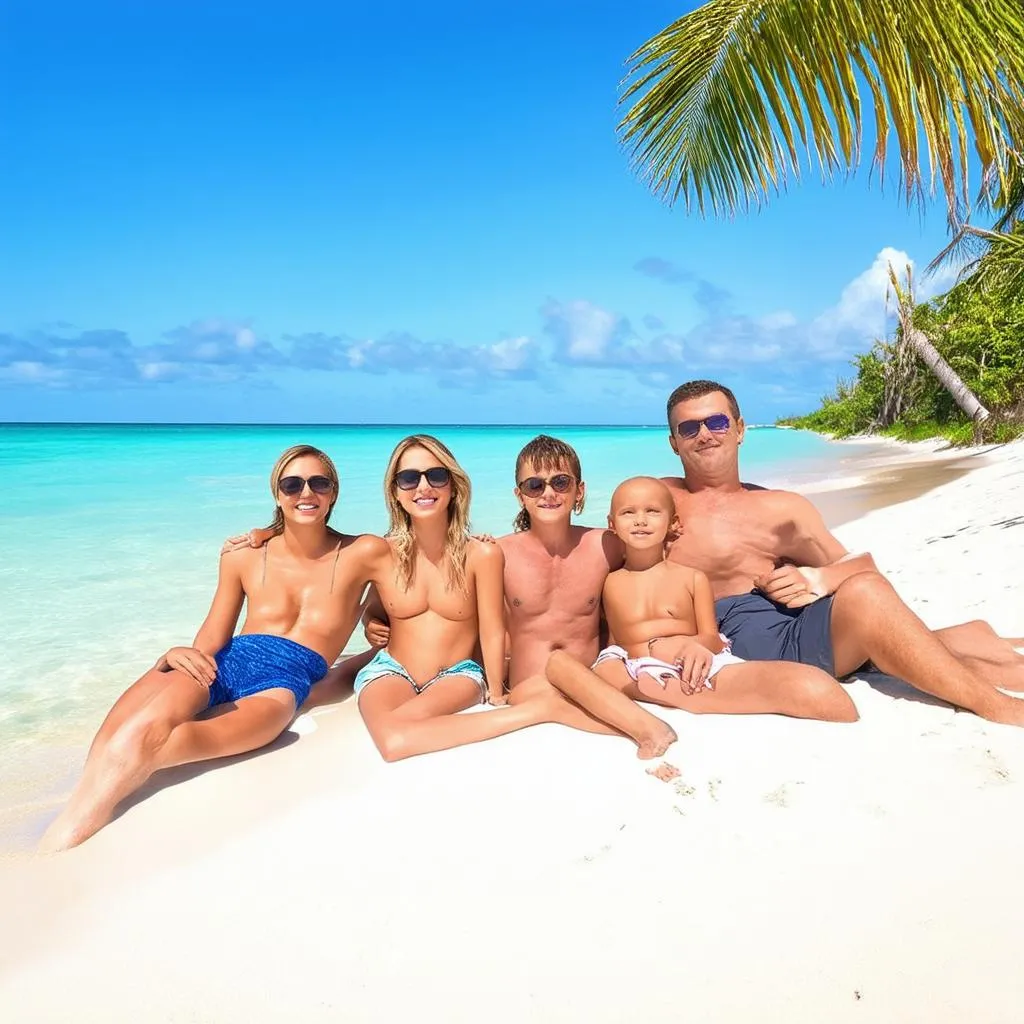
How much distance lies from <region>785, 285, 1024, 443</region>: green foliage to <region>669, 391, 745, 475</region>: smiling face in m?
12.9

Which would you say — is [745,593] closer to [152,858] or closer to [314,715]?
[314,715]

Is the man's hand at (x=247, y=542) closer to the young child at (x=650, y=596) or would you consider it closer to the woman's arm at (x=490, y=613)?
the woman's arm at (x=490, y=613)

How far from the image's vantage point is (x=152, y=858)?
7.97 feet

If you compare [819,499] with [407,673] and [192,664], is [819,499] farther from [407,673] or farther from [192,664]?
Result: [192,664]

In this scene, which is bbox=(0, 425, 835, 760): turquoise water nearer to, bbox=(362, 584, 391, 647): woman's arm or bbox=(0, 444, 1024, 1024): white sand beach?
bbox=(362, 584, 391, 647): woman's arm

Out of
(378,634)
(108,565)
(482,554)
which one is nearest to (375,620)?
(378,634)

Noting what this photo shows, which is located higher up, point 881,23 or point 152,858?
point 881,23

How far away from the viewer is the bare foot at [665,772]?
8.38 ft

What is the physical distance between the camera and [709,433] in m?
3.72

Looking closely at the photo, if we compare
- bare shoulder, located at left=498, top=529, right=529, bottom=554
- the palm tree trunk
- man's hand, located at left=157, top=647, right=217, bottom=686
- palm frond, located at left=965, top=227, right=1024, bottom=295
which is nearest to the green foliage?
the palm tree trunk

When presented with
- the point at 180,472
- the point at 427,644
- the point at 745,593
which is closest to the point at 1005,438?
the point at 745,593

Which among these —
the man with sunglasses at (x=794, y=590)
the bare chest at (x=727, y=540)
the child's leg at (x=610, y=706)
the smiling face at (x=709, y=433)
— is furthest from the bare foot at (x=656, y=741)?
the smiling face at (x=709, y=433)

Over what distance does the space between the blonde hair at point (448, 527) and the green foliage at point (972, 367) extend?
13.8 m

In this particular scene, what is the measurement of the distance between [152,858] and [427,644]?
4.82 feet
